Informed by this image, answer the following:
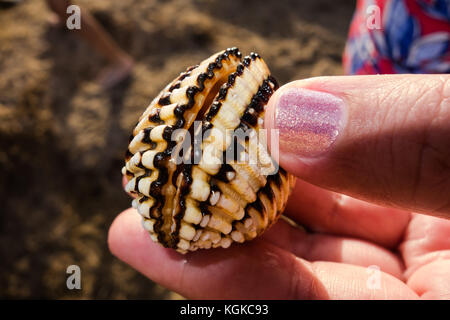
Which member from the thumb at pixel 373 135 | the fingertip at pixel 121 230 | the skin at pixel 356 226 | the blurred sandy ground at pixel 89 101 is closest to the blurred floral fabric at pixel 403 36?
the skin at pixel 356 226

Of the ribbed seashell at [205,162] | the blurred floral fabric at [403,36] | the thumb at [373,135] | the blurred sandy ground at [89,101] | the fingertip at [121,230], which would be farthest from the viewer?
the blurred sandy ground at [89,101]

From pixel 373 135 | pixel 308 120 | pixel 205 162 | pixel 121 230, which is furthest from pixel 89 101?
pixel 373 135

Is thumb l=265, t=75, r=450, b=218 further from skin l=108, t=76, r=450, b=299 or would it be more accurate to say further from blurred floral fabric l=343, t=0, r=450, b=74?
blurred floral fabric l=343, t=0, r=450, b=74

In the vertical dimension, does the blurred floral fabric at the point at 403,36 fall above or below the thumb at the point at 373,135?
above

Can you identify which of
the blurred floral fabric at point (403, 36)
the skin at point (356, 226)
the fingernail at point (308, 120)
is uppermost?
the blurred floral fabric at point (403, 36)

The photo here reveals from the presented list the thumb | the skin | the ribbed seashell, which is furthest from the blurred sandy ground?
the thumb

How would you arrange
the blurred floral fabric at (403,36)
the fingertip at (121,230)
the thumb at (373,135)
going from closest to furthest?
the thumb at (373,135) < the fingertip at (121,230) < the blurred floral fabric at (403,36)

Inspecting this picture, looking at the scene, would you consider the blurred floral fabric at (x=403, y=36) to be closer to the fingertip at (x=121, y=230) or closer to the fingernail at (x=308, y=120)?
the fingernail at (x=308, y=120)
